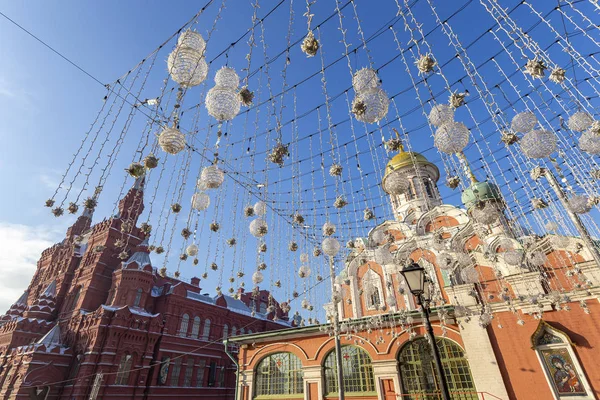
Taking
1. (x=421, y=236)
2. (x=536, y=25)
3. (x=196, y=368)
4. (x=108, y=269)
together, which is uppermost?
(x=108, y=269)

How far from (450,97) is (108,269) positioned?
3607 centimetres

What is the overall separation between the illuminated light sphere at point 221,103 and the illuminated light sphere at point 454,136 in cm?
445

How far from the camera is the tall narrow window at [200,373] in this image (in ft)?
96.4

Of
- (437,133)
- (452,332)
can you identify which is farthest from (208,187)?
(452,332)

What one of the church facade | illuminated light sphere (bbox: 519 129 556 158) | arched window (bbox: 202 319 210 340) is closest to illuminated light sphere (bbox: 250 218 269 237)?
the church facade

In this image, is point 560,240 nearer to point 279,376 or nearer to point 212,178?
point 212,178

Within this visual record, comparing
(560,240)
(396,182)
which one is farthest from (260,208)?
(560,240)

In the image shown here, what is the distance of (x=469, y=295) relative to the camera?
12.9 metres

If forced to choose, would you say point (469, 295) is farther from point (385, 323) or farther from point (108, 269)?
point (108, 269)

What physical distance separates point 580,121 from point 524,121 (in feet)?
4.11

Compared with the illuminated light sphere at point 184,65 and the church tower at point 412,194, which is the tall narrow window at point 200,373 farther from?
the illuminated light sphere at point 184,65

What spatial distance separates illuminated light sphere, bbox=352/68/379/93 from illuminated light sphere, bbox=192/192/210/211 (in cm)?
572

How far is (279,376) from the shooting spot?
1528cm

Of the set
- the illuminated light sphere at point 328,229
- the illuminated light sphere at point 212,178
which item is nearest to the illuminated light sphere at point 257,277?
the illuminated light sphere at point 328,229
